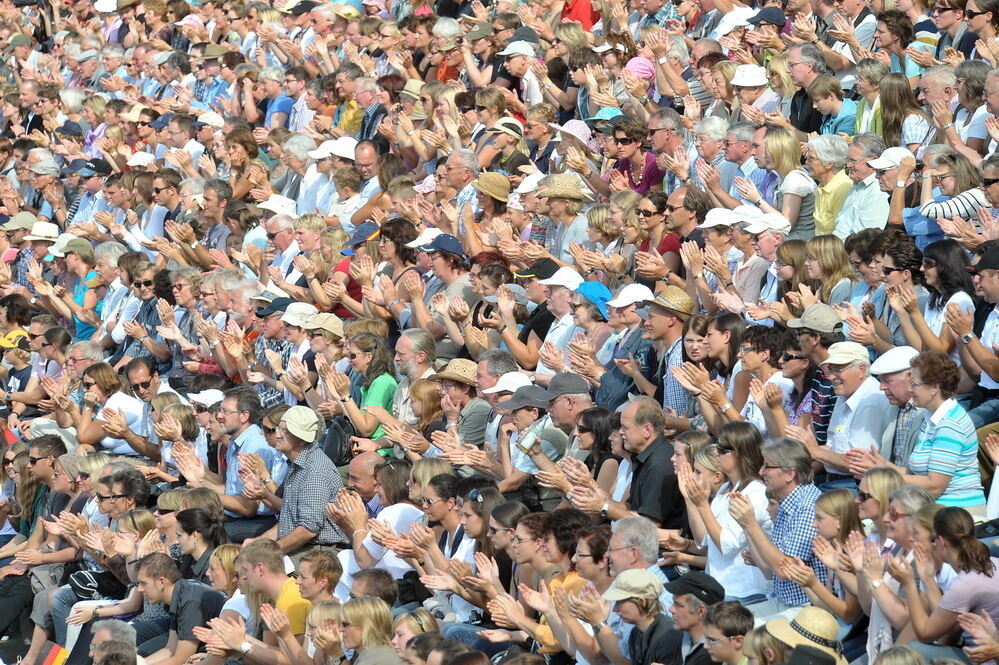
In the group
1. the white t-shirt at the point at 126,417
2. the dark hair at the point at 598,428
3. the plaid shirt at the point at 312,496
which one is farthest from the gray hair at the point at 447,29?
the dark hair at the point at 598,428

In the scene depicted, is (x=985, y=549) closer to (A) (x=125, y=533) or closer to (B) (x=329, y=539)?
(B) (x=329, y=539)

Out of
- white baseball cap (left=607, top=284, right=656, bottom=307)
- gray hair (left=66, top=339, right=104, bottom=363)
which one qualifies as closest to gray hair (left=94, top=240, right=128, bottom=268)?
gray hair (left=66, top=339, right=104, bottom=363)

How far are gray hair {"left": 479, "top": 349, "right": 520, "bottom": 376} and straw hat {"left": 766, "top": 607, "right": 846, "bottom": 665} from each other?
3589mm

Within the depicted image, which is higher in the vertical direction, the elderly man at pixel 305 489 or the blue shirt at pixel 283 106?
the elderly man at pixel 305 489

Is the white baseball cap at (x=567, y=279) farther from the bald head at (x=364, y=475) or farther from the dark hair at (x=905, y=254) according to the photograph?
the dark hair at (x=905, y=254)

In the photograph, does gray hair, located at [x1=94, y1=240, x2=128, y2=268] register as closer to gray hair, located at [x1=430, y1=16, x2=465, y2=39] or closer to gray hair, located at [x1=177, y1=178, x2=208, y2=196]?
gray hair, located at [x1=177, y1=178, x2=208, y2=196]

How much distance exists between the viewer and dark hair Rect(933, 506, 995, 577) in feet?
22.1

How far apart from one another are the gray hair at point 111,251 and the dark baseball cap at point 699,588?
846 centimetres

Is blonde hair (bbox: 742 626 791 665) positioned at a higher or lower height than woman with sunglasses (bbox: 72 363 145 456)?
higher

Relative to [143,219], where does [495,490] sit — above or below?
above

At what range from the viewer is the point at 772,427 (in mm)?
8750

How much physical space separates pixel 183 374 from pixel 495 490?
16.1ft

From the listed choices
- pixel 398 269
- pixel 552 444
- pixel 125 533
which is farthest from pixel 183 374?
pixel 552 444

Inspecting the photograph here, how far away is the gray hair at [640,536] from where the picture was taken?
7809 mm
